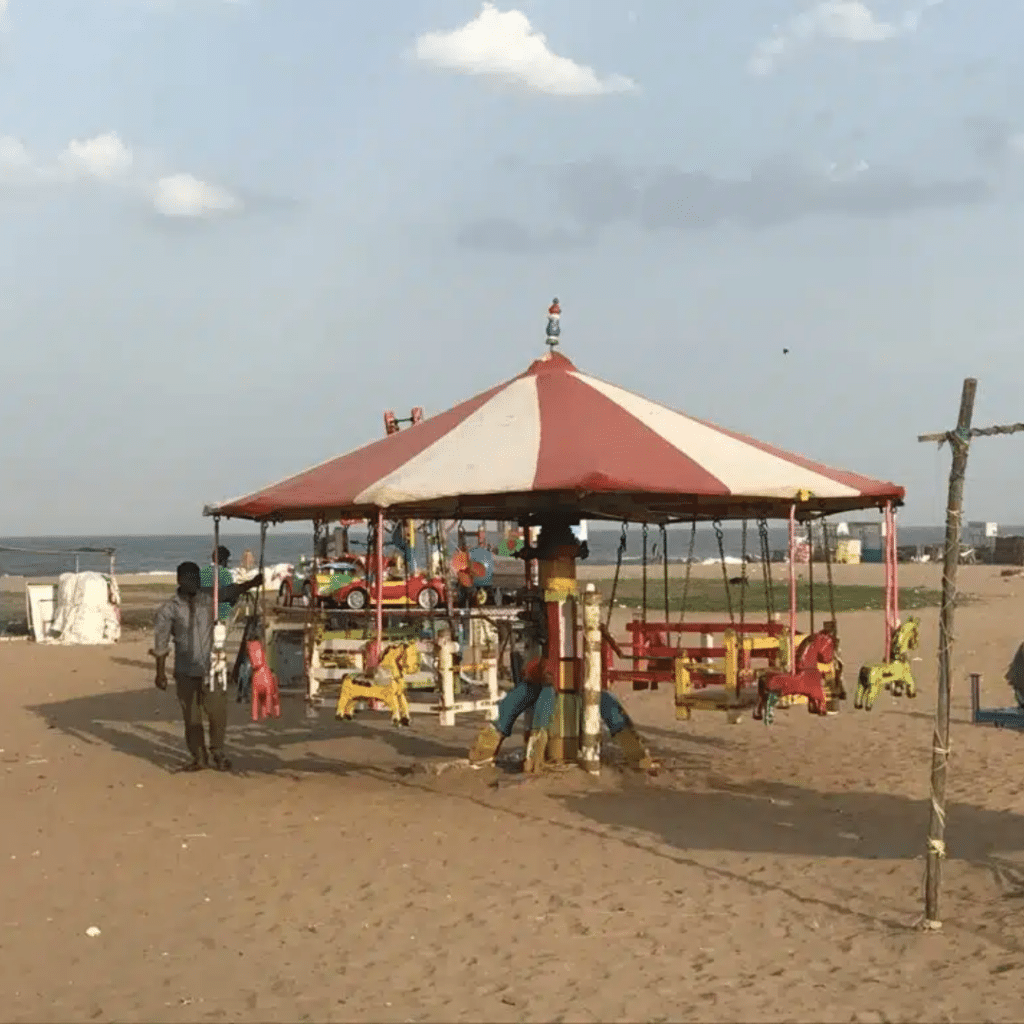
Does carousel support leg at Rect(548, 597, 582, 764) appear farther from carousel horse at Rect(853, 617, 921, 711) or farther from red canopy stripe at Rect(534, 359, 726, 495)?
carousel horse at Rect(853, 617, 921, 711)

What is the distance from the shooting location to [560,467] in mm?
9820

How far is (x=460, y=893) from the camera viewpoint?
7848 mm

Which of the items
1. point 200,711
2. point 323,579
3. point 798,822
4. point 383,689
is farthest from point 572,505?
point 323,579

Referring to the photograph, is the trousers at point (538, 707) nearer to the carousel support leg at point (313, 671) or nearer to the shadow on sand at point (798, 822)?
the shadow on sand at point (798, 822)

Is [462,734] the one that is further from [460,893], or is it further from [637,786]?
[460,893]

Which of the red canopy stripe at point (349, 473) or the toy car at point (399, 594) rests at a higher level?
the red canopy stripe at point (349, 473)

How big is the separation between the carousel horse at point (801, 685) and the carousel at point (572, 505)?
0.01 metres

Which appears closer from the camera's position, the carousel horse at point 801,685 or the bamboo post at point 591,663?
the carousel horse at point 801,685

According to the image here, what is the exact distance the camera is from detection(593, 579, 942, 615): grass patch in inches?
1409

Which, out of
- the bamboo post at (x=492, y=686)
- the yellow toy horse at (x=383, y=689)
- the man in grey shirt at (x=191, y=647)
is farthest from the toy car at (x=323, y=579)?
the yellow toy horse at (x=383, y=689)

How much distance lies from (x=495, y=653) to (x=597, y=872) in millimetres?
6095

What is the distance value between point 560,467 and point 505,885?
3.22 meters

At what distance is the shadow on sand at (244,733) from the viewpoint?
43.6ft

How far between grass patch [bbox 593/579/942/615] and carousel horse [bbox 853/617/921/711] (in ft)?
73.6
